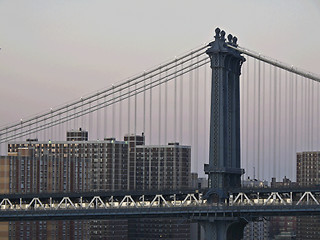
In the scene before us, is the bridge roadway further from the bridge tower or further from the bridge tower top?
the bridge tower top

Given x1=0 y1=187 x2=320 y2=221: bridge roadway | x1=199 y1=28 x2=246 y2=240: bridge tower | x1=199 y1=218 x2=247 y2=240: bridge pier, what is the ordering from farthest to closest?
x1=199 y1=28 x2=246 y2=240: bridge tower
x1=199 y1=218 x2=247 y2=240: bridge pier
x1=0 y1=187 x2=320 y2=221: bridge roadway

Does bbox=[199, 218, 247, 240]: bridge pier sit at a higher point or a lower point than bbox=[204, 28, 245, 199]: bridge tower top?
lower

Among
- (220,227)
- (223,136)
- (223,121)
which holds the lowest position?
(220,227)

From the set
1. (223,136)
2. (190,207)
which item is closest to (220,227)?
(190,207)

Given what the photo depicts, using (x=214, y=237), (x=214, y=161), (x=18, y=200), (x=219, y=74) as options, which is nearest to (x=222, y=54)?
(x=219, y=74)

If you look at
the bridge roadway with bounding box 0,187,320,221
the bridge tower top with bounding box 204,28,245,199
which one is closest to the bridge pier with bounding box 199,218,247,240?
the bridge roadway with bounding box 0,187,320,221

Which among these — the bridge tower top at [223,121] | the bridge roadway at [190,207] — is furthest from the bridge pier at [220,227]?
the bridge tower top at [223,121]

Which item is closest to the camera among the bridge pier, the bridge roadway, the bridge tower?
the bridge roadway

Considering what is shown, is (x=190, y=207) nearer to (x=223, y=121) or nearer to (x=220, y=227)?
(x=220, y=227)
